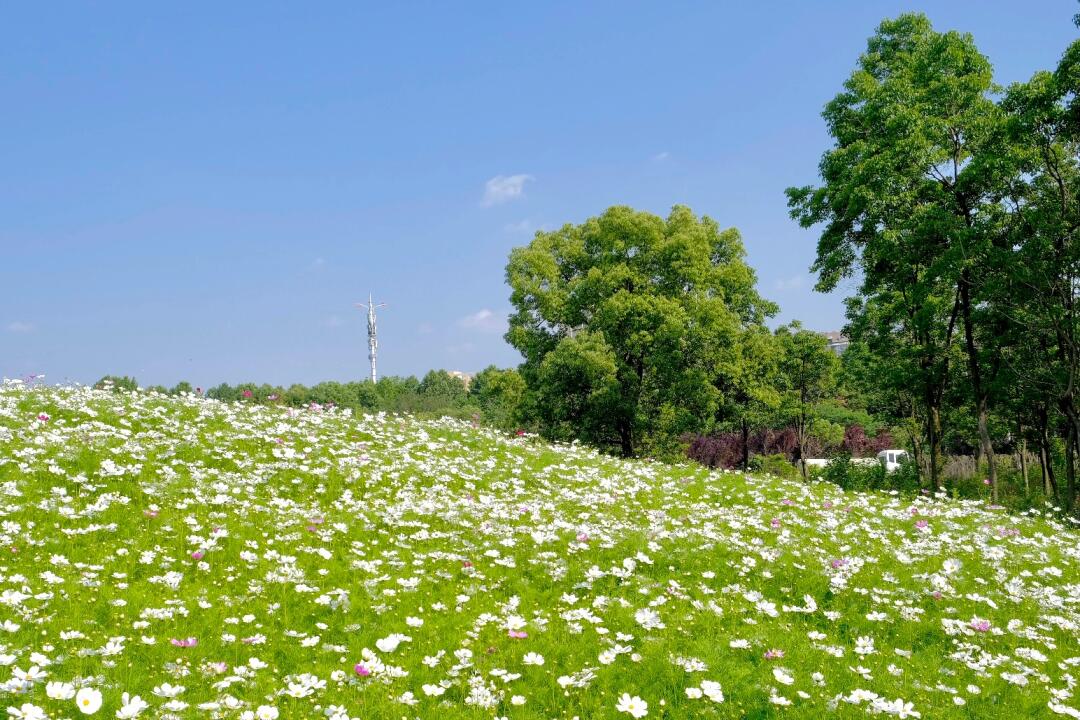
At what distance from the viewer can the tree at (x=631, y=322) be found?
98.4ft

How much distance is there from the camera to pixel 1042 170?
19844 mm

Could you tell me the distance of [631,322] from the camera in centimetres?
3072

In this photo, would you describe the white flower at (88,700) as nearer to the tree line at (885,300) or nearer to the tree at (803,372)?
the tree line at (885,300)

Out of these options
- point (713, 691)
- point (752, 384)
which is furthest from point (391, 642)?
point (752, 384)

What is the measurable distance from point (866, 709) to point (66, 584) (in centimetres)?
751

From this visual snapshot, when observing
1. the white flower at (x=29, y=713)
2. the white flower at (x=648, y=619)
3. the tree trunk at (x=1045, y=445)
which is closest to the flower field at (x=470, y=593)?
the white flower at (x=29, y=713)

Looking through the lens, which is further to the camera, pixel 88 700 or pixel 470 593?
pixel 470 593

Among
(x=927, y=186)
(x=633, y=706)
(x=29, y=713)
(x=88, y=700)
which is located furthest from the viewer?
(x=927, y=186)

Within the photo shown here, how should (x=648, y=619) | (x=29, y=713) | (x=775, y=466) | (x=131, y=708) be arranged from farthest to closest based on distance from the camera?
(x=775, y=466), (x=648, y=619), (x=131, y=708), (x=29, y=713)

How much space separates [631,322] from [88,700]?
2721cm

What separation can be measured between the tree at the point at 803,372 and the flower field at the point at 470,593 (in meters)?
17.5

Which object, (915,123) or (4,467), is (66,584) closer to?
(4,467)

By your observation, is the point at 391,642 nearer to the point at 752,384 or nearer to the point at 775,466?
the point at 752,384

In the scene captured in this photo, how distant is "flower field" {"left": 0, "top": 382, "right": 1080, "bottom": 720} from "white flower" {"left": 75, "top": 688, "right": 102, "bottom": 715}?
0.02 m
